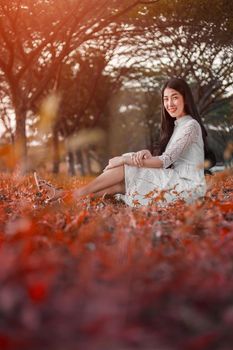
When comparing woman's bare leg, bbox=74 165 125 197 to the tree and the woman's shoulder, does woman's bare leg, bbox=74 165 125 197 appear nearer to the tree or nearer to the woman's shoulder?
the woman's shoulder

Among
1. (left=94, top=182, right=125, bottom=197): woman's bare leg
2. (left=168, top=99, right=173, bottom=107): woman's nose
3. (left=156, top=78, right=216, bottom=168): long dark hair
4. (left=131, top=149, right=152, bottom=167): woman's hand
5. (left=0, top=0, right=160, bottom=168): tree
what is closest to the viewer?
(left=131, top=149, right=152, bottom=167): woman's hand

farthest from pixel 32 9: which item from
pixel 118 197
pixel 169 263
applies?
pixel 169 263

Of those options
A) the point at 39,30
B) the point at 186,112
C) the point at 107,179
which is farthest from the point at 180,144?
the point at 39,30

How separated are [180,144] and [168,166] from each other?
0.38m

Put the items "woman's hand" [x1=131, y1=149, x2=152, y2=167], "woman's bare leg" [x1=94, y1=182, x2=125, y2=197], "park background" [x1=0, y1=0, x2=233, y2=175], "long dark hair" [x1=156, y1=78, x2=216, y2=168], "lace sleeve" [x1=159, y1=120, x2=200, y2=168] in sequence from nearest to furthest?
"woman's hand" [x1=131, y1=149, x2=152, y2=167] < "lace sleeve" [x1=159, y1=120, x2=200, y2=168] < "woman's bare leg" [x1=94, y1=182, x2=125, y2=197] < "long dark hair" [x1=156, y1=78, x2=216, y2=168] < "park background" [x1=0, y1=0, x2=233, y2=175]

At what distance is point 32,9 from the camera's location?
1664cm

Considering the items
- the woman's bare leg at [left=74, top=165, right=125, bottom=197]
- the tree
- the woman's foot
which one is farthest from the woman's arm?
the tree

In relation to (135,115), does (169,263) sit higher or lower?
lower

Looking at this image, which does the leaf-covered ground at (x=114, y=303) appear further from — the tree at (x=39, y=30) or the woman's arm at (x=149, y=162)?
the tree at (x=39, y=30)

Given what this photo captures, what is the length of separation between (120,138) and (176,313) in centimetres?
3498

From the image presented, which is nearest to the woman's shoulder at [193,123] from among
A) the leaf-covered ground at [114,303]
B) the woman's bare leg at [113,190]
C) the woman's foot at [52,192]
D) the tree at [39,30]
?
the woman's bare leg at [113,190]

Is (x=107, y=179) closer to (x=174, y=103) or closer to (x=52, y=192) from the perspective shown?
(x=52, y=192)

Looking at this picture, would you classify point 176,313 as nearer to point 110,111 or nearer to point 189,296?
point 189,296

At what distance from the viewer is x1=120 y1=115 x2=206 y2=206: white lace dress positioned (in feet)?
23.8
